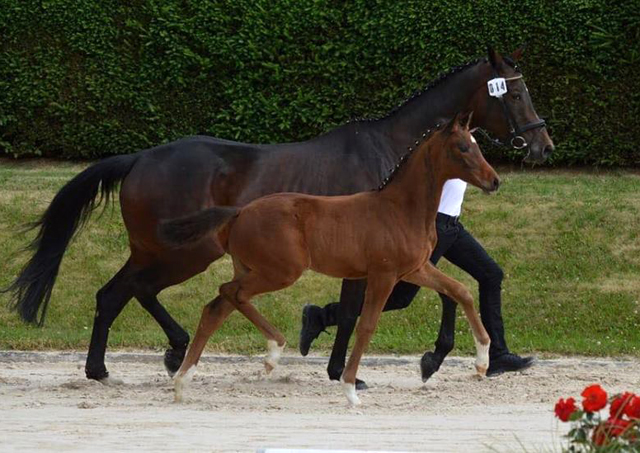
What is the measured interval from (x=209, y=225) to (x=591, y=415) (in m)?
3.51

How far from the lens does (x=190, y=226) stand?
26.0ft

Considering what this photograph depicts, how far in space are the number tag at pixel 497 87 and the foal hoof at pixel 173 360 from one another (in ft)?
8.69

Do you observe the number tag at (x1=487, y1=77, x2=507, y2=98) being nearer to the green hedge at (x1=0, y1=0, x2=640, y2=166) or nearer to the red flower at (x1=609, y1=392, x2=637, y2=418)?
the red flower at (x1=609, y1=392, x2=637, y2=418)

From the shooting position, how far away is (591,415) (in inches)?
193

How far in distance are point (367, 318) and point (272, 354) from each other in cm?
104

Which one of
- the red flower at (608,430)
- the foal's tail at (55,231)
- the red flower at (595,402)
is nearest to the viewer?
the red flower at (608,430)

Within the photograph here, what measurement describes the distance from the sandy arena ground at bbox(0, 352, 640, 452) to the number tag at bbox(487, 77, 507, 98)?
1.85m

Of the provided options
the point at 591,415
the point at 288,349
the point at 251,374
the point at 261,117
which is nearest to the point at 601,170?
the point at 261,117

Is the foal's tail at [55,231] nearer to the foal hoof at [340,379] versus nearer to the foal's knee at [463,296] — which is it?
the foal hoof at [340,379]

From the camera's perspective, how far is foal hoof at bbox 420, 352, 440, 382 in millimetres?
8844

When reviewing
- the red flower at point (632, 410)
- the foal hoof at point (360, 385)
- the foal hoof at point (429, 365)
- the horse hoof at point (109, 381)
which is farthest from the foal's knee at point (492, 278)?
the red flower at point (632, 410)

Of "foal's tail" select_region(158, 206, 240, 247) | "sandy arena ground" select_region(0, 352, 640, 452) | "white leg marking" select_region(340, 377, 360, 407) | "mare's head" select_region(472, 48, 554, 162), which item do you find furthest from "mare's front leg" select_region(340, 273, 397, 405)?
"mare's head" select_region(472, 48, 554, 162)

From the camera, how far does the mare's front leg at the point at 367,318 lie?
7863mm

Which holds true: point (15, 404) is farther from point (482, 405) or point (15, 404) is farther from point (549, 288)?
point (549, 288)
